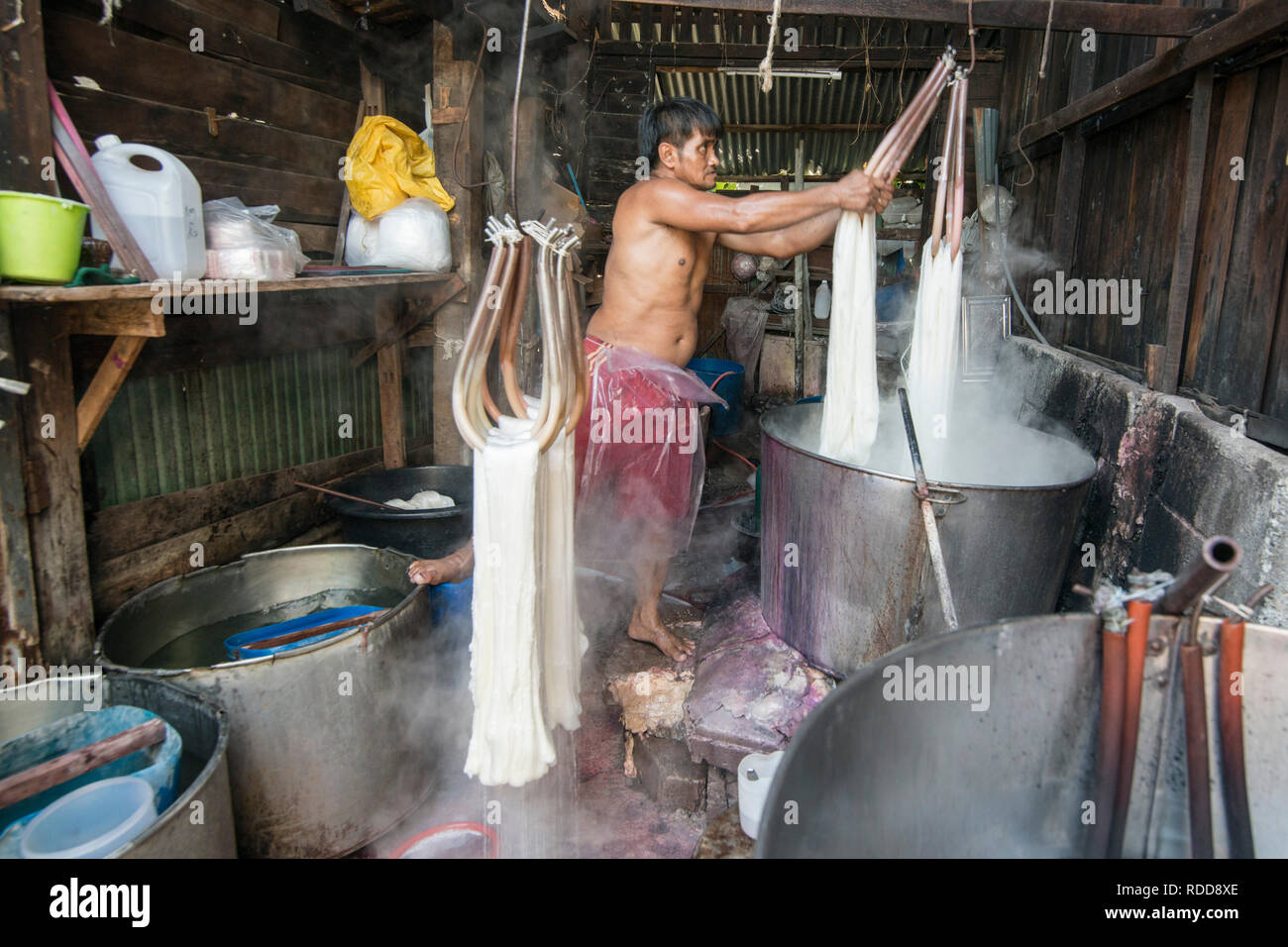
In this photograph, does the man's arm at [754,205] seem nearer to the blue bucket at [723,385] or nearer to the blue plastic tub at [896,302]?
the blue bucket at [723,385]

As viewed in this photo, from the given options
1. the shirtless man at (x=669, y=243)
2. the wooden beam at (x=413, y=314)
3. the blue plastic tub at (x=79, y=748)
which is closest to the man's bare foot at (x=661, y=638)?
the shirtless man at (x=669, y=243)

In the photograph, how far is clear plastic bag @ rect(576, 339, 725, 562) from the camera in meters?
4.00

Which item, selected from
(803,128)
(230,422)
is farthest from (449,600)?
(803,128)

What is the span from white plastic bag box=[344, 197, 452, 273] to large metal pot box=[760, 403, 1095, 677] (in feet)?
7.37

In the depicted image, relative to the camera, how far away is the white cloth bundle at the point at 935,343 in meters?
3.35

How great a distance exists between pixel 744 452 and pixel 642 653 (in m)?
4.68

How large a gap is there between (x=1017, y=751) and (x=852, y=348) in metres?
1.94

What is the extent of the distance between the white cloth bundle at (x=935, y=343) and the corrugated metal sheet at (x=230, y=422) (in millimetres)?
3395

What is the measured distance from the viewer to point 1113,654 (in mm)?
1775

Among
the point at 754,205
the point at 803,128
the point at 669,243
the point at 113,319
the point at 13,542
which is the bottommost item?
the point at 13,542

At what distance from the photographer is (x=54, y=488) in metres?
2.83

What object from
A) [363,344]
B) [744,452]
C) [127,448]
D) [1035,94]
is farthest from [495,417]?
[744,452]

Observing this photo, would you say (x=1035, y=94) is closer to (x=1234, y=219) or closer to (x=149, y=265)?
(x=1234, y=219)

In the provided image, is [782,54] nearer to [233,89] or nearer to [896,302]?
[896,302]
